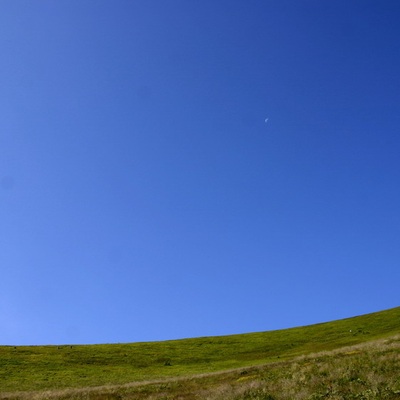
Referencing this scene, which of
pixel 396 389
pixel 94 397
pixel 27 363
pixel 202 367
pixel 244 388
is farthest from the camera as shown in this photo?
pixel 27 363

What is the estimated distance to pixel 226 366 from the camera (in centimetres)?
4778

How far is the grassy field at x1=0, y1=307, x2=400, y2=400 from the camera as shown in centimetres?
2117

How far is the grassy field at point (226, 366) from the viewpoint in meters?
21.2

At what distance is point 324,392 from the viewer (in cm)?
1820

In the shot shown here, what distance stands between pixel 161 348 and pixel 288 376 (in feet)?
152

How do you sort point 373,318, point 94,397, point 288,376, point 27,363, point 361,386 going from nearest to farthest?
point 361,386 < point 288,376 < point 94,397 < point 27,363 < point 373,318

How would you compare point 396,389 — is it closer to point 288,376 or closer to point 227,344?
point 288,376

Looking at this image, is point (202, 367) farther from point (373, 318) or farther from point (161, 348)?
point (373, 318)

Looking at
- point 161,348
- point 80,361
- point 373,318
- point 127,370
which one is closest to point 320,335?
point 373,318

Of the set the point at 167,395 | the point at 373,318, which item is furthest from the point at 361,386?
the point at 373,318

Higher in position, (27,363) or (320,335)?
(27,363)

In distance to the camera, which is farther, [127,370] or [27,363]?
[27,363]

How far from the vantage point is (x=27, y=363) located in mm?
53719

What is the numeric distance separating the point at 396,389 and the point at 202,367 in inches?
1423
